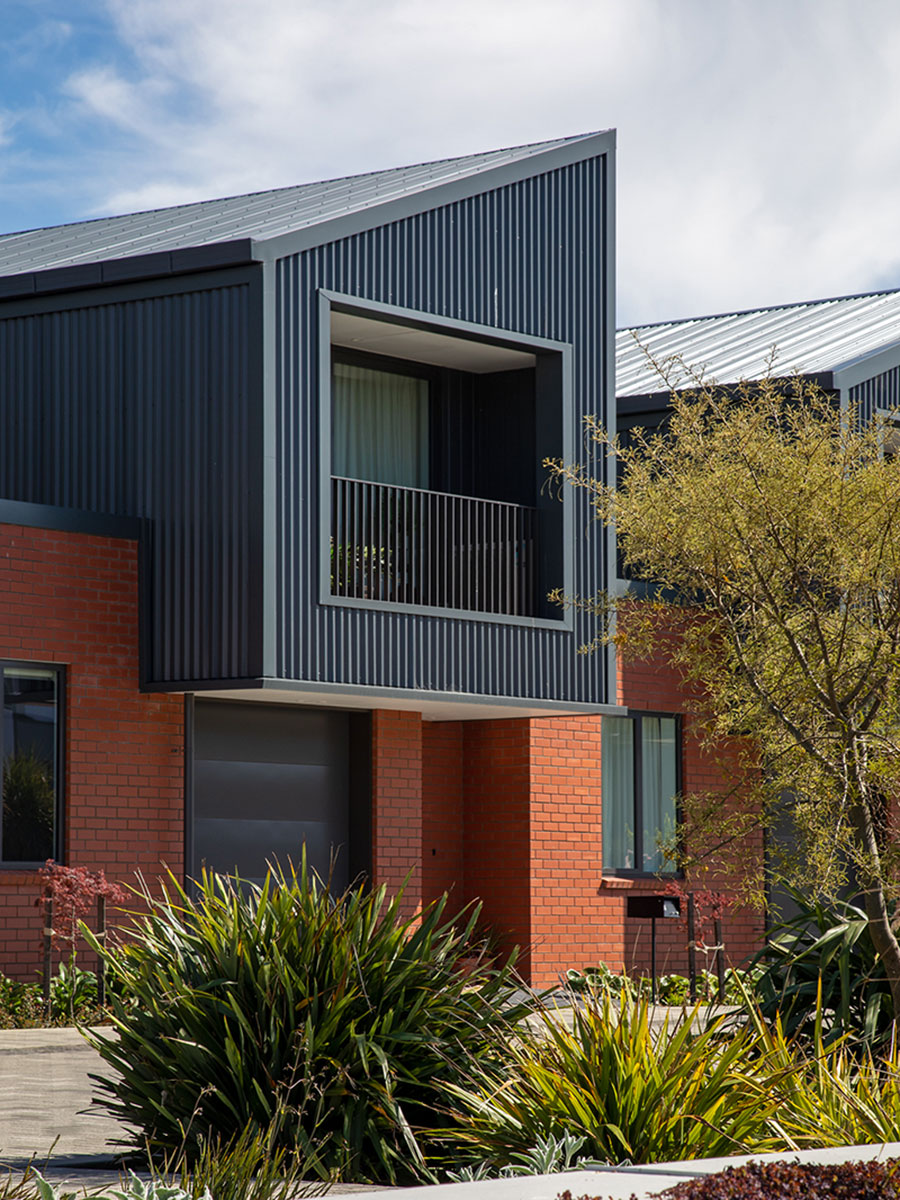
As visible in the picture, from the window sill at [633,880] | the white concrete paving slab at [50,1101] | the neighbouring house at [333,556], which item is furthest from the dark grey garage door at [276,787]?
the white concrete paving slab at [50,1101]

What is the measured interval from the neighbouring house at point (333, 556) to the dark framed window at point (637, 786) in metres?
0.04

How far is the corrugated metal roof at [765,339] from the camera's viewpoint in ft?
75.5

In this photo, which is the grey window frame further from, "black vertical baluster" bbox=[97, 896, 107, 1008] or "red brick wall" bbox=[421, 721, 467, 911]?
"black vertical baluster" bbox=[97, 896, 107, 1008]

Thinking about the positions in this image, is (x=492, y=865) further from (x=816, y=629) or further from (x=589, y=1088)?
(x=589, y=1088)

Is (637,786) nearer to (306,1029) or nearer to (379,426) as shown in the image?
(379,426)

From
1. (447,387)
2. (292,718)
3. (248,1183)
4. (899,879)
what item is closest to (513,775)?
(292,718)

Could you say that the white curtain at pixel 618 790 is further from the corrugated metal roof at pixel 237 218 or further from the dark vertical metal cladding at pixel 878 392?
the corrugated metal roof at pixel 237 218

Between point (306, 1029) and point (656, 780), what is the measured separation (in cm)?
1364

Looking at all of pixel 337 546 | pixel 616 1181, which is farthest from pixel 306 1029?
pixel 337 546

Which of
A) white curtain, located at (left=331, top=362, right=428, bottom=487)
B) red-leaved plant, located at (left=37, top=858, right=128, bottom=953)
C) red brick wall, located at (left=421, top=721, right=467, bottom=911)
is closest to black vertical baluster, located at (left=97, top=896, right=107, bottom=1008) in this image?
red-leaved plant, located at (left=37, top=858, right=128, bottom=953)

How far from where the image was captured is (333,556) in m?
16.2

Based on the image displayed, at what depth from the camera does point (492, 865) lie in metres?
19.2

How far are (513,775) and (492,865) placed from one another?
0.96m

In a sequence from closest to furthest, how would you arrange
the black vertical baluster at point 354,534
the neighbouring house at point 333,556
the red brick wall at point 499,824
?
the neighbouring house at point 333,556 → the black vertical baluster at point 354,534 → the red brick wall at point 499,824
